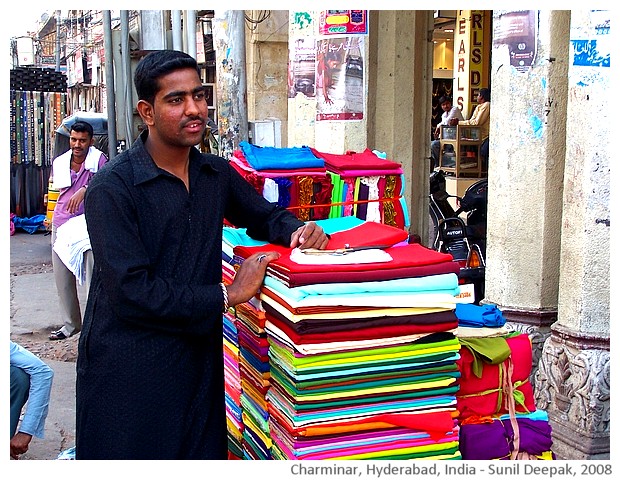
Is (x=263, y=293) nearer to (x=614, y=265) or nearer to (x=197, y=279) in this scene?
(x=197, y=279)

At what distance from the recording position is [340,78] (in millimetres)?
5637

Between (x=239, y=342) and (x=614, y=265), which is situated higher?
(x=614, y=265)

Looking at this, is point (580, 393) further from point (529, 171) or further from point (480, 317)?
point (480, 317)

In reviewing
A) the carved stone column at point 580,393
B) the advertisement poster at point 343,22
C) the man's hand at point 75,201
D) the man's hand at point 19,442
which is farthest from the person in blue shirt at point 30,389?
the man's hand at point 75,201

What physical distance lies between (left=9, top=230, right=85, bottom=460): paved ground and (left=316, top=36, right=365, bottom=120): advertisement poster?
8.91 feet

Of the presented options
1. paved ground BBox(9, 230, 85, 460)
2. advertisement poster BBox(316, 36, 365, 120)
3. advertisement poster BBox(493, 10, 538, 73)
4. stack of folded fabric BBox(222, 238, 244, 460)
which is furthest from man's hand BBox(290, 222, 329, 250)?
advertisement poster BBox(316, 36, 365, 120)

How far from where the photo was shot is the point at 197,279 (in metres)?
2.42

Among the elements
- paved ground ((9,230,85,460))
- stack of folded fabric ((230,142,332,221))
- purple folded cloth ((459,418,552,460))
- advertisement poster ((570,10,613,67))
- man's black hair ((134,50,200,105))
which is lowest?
paved ground ((9,230,85,460))

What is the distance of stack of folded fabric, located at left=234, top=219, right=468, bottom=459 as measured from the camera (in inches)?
85.7

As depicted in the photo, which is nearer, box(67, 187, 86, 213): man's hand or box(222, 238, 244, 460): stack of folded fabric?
box(222, 238, 244, 460): stack of folded fabric

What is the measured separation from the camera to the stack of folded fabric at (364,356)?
A: 2178 mm

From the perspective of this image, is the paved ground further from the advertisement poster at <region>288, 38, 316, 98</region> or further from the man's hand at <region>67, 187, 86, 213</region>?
the advertisement poster at <region>288, 38, 316, 98</region>
